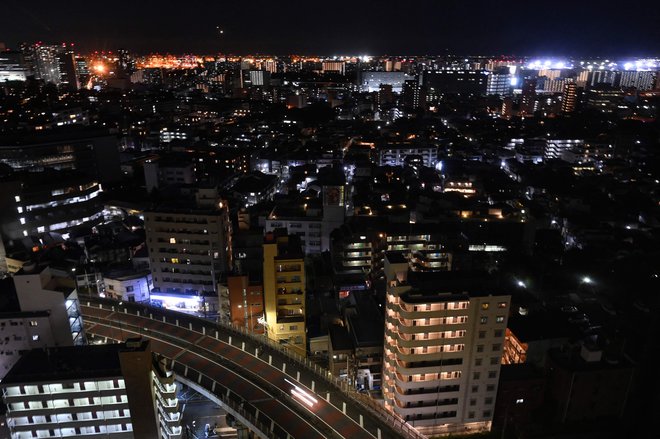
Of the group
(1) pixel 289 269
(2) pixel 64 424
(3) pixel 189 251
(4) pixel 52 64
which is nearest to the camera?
(2) pixel 64 424

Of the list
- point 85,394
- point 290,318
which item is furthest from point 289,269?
point 85,394

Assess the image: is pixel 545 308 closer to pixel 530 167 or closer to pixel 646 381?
pixel 646 381

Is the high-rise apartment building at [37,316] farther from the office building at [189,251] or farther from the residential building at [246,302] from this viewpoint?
the office building at [189,251]

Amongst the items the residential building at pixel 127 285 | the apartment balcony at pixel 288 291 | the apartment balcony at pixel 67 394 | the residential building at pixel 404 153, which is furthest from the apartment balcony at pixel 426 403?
the residential building at pixel 404 153

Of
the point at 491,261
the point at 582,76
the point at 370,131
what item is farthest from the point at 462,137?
the point at 582,76

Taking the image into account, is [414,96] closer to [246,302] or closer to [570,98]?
[570,98]

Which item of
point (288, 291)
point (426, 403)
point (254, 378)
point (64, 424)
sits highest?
point (288, 291)
